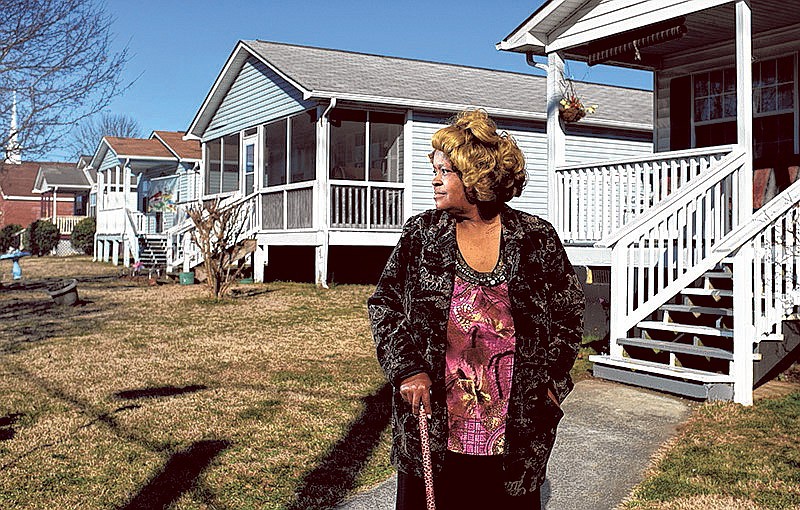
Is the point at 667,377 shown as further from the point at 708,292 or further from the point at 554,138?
the point at 554,138

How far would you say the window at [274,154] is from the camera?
21.3 metres

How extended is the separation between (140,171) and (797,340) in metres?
29.3

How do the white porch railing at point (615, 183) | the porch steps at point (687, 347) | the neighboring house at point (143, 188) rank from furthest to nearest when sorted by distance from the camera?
the neighboring house at point (143, 188) → the white porch railing at point (615, 183) → the porch steps at point (687, 347)

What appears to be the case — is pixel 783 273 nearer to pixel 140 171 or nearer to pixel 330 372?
pixel 330 372

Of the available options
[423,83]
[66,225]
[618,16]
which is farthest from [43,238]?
[618,16]

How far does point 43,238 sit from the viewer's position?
127 feet

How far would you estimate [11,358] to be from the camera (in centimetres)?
955

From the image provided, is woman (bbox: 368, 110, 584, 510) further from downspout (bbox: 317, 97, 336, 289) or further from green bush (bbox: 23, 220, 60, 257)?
green bush (bbox: 23, 220, 60, 257)

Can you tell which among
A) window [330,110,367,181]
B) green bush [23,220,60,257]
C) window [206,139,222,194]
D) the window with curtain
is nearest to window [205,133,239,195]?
window [206,139,222,194]

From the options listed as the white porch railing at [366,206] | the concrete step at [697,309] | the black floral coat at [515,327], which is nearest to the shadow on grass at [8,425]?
the black floral coat at [515,327]

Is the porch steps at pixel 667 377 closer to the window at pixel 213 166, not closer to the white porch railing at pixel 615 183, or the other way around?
the white porch railing at pixel 615 183

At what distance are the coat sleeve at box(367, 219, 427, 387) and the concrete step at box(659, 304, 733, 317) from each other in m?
5.78

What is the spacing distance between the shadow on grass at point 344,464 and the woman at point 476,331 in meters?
2.19

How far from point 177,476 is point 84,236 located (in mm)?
35080
